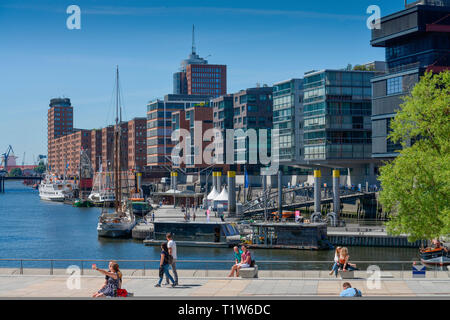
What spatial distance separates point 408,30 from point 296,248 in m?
39.0

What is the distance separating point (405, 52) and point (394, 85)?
16.5 feet

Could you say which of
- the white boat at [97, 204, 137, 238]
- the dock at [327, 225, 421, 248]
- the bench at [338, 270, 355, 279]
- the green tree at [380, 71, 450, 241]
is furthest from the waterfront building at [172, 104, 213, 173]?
the bench at [338, 270, 355, 279]

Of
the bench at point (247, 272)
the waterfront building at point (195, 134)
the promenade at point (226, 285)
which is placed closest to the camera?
the promenade at point (226, 285)

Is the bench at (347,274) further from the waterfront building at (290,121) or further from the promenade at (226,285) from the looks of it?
the waterfront building at (290,121)

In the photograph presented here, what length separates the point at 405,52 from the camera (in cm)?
9162

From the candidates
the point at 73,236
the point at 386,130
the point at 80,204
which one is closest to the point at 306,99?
the point at 386,130

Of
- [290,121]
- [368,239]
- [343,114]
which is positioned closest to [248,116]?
[290,121]

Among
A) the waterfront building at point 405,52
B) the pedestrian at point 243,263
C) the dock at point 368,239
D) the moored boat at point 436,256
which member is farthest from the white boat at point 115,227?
the pedestrian at point 243,263

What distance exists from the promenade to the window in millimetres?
64854

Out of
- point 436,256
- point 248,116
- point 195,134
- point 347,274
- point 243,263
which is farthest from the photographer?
point 195,134

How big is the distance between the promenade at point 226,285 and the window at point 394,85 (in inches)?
2553

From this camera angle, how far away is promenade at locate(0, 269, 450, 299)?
24.0 metres

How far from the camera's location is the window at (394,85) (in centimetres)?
9054

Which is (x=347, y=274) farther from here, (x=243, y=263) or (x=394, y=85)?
(x=394, y=85)
